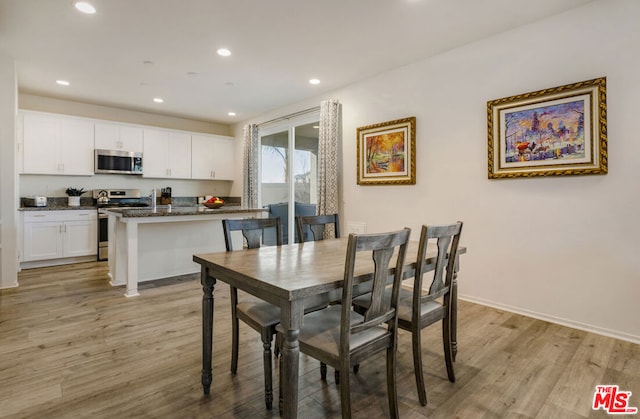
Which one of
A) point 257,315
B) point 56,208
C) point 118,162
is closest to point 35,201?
point 56,208

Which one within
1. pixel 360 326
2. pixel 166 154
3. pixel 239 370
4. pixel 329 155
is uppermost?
pixel 166 154

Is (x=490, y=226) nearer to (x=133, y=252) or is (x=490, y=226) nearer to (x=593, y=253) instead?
(x=593, y=253)

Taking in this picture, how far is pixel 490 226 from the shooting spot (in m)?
3.40

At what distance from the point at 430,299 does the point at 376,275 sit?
0.59m

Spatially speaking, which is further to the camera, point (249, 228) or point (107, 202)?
point (107, 202)

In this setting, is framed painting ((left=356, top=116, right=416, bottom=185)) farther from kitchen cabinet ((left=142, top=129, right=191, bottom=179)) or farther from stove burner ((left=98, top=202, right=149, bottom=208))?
stove burner ((left=98, top=202, right=149, bottom=208))

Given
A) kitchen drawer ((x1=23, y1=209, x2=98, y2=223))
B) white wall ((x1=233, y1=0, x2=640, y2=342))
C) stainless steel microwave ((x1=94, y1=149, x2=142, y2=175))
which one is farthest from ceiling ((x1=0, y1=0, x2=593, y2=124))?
kitchen drawer ((x1=23, y1=209, x2=98, y2=223))

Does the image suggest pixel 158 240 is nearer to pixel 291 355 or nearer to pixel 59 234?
pixel 59 234

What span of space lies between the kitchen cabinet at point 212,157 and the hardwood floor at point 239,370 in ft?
13.0

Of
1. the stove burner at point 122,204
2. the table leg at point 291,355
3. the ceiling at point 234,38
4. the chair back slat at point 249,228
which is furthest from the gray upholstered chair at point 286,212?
the table leg at point 291,355

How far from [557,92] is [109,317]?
446cm

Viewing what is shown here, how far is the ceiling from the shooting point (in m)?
2.85

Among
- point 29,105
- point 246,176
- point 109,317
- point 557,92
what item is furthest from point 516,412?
point 29,105

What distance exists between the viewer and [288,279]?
1.47m
